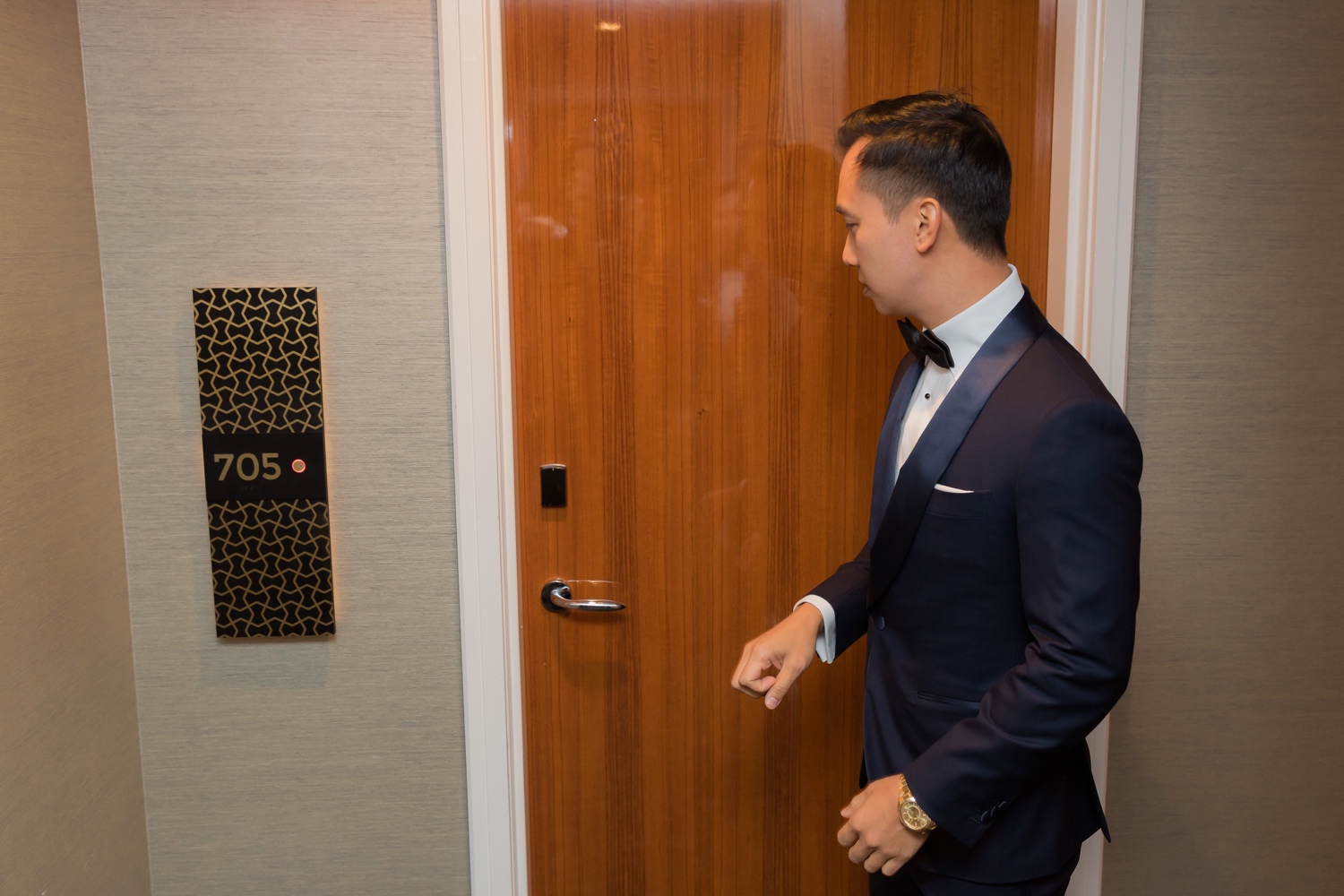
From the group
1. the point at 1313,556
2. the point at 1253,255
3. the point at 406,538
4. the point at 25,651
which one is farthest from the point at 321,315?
the point at 1313,556

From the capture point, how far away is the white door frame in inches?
61.4

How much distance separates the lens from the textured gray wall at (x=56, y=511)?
4.45ft

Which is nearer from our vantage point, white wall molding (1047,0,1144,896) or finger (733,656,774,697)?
finger (733,656,774,697)

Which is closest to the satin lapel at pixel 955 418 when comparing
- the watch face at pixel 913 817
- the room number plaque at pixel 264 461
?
the watch face at pixel 913 817

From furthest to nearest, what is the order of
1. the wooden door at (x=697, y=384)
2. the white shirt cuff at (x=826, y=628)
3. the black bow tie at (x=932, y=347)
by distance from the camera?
the wooden door at (x=697, y=384) < the white shirt cuff at (x=826, y=628) < the black bow tie at (x=932, y=347)

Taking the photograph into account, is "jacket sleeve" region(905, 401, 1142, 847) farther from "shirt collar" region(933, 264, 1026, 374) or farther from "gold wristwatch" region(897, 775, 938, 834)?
"shirt collar" region(933, 264, 1026, 374)

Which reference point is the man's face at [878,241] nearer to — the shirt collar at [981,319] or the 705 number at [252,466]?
the shirt collar at [981,319]

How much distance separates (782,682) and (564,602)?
0.55 metres

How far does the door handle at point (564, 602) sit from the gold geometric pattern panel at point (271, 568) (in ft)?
1.25

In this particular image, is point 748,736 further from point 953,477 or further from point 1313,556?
point 1313,556

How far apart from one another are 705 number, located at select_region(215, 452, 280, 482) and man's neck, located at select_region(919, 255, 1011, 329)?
44.1 inches

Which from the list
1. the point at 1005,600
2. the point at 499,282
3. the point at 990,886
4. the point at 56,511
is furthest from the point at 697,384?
the point at 56,511

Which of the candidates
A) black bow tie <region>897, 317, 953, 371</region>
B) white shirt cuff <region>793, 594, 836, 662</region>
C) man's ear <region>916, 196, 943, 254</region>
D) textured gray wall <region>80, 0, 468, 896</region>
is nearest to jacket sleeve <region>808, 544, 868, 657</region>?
white shirt cuff <region>793, 594, 836, 662</region>

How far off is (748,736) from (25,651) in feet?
4.01
